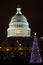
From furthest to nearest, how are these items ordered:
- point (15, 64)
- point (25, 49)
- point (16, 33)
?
point (16, 33) → point (25, 49) → point (15, 64)

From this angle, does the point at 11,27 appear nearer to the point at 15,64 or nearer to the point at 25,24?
the point at 25,24

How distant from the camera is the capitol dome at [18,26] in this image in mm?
93562

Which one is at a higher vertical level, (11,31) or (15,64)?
(15,64)

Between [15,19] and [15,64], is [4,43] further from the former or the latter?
[15,64]

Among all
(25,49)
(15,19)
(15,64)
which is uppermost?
(15,64)

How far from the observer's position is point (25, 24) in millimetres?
94938

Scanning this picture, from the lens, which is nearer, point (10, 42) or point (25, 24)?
point (10, 42)

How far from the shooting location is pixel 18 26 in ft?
311

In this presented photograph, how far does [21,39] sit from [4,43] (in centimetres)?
470

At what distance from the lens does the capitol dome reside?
9356 centimetres

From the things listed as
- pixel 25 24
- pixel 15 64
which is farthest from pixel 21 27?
pixel 15 64

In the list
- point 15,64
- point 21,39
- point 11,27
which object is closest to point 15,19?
point 11,27

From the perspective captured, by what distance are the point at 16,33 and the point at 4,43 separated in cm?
1018

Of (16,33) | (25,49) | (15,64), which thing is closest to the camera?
(15,64)
